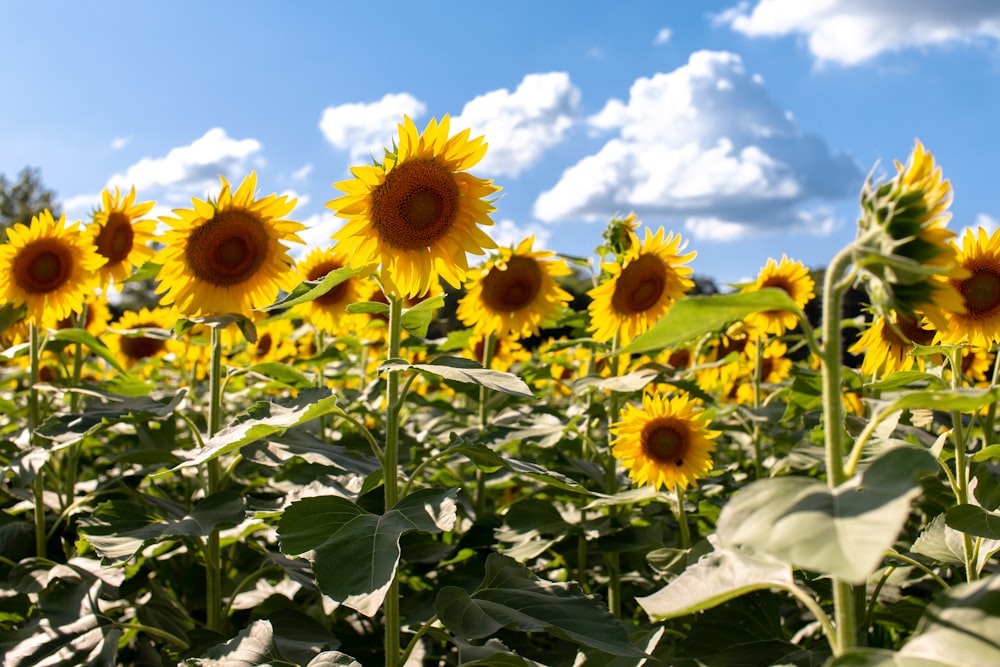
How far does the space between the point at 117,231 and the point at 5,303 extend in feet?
1.76

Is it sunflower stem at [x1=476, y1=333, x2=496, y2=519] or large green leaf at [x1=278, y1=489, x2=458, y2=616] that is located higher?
sunflower stem at [x1=476, y1=333, x2=496, y2=519]

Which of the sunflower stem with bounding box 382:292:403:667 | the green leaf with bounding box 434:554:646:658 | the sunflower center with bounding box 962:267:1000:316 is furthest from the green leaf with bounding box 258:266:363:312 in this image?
the sunflower center with bounding box 962:267:1000:316

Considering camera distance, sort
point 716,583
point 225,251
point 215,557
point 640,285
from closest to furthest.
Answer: point 716,583 < point 215,557 < point 225,251 < point 640,285

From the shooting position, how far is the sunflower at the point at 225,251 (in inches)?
118

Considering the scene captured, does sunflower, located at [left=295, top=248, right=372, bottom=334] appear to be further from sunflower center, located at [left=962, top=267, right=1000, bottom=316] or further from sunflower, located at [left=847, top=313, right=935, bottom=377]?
sunflower center, located at [left=962, top=267, right=1000, bottom=316]

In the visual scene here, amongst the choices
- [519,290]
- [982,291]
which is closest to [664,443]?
[519,290]

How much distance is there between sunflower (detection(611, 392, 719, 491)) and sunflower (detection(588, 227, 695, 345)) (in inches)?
20.1

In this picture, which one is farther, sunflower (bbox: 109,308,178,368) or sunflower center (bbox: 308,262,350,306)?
sunflower (bbox: 109,308,178,368)

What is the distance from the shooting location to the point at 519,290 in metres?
4.17

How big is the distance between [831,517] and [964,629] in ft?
0.81

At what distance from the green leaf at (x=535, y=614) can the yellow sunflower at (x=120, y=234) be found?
2.35 m

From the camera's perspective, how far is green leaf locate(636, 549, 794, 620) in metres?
1.29

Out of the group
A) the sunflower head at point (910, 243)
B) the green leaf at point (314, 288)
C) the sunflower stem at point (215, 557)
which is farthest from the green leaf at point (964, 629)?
the sunflower stem at point (215, 557)

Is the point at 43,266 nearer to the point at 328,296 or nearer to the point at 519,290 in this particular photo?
the point at 328,296
